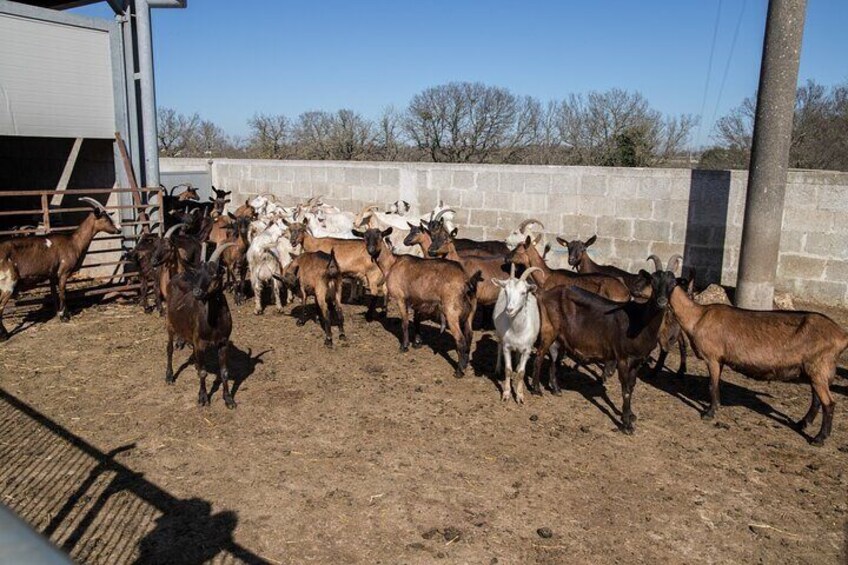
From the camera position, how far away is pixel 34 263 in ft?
33.1

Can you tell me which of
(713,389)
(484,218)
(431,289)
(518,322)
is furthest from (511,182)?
(713,389)

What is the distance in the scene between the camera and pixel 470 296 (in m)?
8.42

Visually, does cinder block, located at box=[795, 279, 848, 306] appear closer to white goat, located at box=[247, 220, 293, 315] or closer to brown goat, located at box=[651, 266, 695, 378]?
brown goat, located at box=[651, 266, 695, 378]

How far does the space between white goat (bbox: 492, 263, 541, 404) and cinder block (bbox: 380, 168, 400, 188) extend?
9.01 meters

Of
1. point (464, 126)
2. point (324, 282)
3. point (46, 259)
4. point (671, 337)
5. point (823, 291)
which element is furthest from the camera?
point (464, 126)

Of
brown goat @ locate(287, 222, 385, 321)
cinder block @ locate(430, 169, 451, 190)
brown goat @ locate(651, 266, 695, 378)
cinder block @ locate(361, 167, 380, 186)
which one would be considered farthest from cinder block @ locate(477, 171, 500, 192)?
brown goat @ locate(651, 266, 695, 378)

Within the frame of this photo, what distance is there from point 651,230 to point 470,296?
5.58 meters

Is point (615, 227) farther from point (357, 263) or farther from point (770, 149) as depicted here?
point (357, 263)

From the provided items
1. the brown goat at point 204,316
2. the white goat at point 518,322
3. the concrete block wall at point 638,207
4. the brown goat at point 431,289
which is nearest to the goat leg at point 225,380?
the brown goat at point 204,316

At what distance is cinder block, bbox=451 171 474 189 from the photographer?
48.0 feet

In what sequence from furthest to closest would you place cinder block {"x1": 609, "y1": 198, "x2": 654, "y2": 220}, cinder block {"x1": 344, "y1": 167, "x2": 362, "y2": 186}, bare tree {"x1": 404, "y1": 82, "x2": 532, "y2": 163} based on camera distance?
bare tree {"x1": 404, "y1": 82, "x2": 532, "y2": 163} < cinder block {"x1": 344, "y1": 167, "x2": 362, "y2": 186} < cinder block {"x1": 609, "y1": 198, "x2": 654, "y2": 220}

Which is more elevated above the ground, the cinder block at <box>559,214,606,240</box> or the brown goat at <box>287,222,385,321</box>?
the cinder block at <box>559,214,606,240</box>

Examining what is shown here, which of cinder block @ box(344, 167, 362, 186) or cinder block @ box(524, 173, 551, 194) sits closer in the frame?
cinder block @ box(524, 173, 551, 194)

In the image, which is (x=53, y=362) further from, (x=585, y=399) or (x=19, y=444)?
(x=585, y=399)
